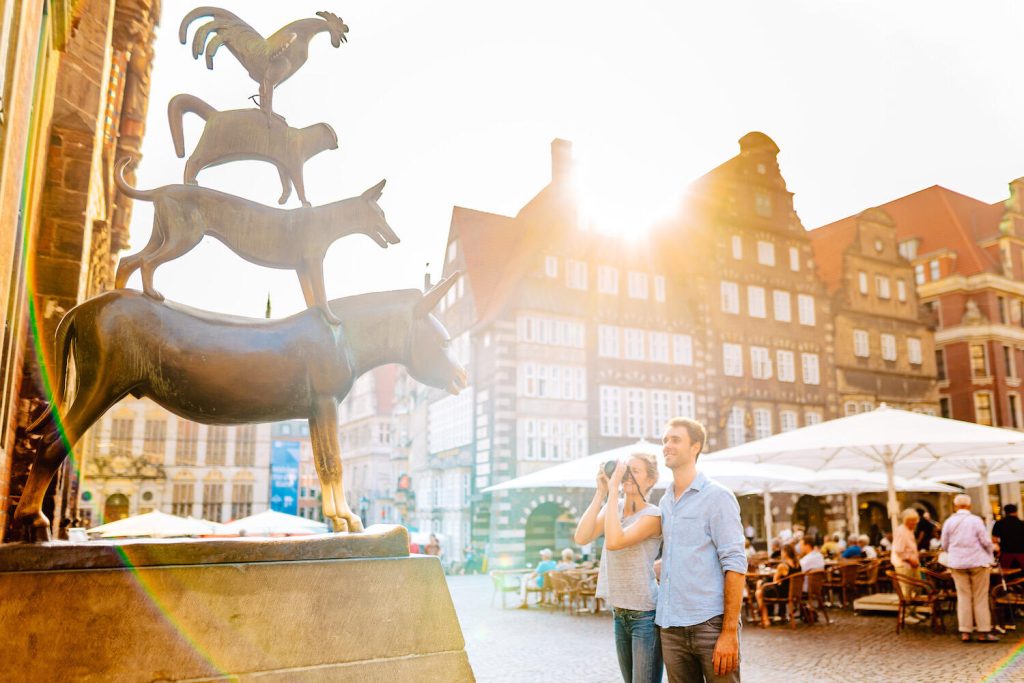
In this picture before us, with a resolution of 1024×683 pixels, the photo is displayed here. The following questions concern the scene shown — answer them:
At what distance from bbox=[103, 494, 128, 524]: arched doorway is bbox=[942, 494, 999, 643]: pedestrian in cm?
4068

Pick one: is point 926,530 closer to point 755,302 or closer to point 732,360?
point 732,360

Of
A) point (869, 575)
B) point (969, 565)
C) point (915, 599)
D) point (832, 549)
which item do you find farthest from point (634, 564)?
point (832, 549)

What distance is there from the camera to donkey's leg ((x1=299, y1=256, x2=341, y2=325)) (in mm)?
3525

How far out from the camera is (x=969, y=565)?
352 inches

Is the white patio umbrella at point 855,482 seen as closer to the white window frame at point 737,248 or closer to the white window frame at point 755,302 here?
the white window frame at point 755,302

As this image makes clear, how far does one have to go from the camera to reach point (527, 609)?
14391 mm

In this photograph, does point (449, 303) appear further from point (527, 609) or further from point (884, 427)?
point (884, 427)

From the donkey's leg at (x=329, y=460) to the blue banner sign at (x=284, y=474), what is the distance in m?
43.4

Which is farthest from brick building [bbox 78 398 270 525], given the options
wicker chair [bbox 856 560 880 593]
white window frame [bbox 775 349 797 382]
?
wicker chair [bbox 856 560 880 593]

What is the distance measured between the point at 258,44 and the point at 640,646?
326 centimetres

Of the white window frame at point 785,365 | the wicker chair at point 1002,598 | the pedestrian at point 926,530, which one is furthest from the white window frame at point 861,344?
the wicker chair at point 1002,598

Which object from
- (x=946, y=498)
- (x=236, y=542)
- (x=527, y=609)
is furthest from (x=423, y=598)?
(x=946, y=498)

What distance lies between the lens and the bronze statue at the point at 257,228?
334cm

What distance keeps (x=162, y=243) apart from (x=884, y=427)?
10.2m
